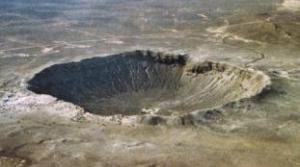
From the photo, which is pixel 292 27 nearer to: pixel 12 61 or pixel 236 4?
pixel 236 4

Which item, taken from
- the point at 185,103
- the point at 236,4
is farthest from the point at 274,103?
the point at 236,4

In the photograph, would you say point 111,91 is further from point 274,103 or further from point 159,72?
point 274,103

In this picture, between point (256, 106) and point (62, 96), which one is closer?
point (256, 106)

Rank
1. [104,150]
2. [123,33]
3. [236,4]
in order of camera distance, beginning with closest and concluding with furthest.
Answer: [104,150] → [123,33] → [236,4]

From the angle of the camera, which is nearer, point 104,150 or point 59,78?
point 104,150

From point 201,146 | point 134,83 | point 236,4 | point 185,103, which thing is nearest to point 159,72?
point 134,83

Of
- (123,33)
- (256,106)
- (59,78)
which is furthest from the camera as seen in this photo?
(123,33)
